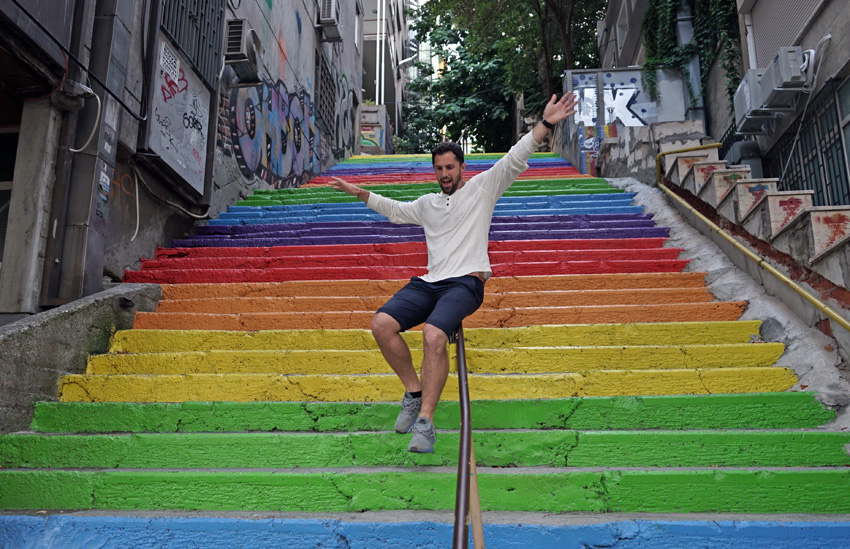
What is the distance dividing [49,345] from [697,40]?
14.9m

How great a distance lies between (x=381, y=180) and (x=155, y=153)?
5433mm

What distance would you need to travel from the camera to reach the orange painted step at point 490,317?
4461 millimetres

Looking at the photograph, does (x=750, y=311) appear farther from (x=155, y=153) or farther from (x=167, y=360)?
(x=155, y=153)

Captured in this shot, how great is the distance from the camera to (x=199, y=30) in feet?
22.4

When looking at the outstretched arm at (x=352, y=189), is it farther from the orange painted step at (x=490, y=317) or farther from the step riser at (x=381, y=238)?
the step riser at (x=381, y=238)

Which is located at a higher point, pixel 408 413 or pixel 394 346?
pixel 394 346

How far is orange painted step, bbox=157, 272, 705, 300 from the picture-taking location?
5160 mm

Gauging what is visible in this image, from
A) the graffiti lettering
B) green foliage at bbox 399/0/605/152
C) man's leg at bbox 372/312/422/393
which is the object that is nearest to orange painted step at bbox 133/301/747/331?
man's leg at bbox 372/312/422/393

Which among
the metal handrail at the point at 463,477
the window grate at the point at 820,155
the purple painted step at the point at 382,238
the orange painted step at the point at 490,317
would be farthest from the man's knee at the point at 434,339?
the window grate at the point at 820,155

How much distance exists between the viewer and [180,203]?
21.9ft

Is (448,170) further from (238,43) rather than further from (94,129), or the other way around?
(238,43)

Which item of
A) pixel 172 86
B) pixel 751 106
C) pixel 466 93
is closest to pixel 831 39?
pixel 751 106

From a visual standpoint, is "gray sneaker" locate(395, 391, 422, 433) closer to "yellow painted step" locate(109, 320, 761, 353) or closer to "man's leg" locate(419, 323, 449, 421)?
"man's leg" locate(419, 323, 449, 421)

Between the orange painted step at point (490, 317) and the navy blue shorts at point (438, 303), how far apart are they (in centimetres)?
141
